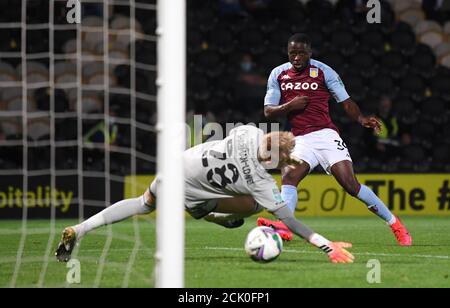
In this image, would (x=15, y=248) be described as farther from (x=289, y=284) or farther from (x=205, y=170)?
(x=289, y=284)

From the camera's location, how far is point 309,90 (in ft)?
31.4

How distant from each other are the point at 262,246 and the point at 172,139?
1869mm

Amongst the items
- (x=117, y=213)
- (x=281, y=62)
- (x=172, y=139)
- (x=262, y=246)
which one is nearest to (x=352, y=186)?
(x=262, y=246)

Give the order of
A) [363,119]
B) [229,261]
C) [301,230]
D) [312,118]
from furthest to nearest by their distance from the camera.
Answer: [312,118] → [363,119] → [229,261] → [301,230]

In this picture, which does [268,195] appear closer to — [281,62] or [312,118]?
[312,118]

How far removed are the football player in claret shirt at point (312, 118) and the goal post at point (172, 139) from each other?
3574 millimetres

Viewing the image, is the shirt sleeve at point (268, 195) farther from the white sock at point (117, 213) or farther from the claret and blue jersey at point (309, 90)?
the claret and blue jersey at point (309, 90)

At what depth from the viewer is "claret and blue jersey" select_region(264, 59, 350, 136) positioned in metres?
9.52

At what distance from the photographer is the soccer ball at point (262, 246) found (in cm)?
729

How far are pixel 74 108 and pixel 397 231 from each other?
22.5 feet

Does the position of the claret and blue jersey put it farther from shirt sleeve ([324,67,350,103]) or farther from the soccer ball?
the soccer ball

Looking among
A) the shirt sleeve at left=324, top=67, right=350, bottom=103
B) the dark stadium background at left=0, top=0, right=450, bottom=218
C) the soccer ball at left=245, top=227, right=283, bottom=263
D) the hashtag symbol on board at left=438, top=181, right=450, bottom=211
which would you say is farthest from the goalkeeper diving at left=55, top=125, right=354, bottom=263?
the hashtag symbol on board at left=438, top=181, right=450, bottom=211

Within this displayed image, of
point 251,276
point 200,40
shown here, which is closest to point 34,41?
point 200,40

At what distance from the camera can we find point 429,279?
689 centimetres
